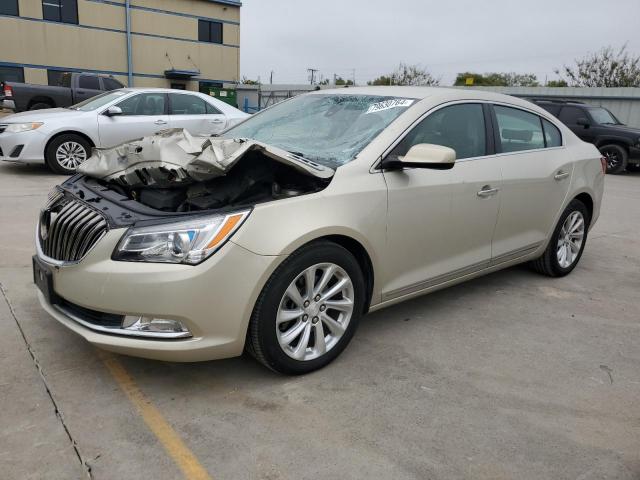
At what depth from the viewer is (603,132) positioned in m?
14.0

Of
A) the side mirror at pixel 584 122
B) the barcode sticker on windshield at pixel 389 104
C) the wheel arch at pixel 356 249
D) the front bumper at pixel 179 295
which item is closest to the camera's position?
the front bumper at pixel 179 295

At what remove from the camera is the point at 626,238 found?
6852mm

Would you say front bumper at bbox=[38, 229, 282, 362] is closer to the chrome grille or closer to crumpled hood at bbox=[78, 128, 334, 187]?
the chrome grille

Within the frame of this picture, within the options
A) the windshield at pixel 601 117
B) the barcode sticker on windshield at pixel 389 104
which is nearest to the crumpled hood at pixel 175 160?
the barcode sticker on windshield at pixel 389 104

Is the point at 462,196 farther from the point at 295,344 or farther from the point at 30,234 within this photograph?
the point at 30,234

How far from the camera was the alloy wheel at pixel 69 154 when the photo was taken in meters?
8.90

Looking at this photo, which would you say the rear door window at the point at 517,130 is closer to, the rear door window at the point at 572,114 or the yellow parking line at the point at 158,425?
the yellow parking line at the point at 158,425

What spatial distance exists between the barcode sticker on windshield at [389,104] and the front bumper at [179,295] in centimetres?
149

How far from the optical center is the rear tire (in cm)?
1395

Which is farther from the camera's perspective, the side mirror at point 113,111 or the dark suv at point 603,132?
the dark suv at point 603,132

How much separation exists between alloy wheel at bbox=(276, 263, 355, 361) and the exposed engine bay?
0.48 m

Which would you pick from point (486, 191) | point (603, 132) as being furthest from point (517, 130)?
point (603, 132)

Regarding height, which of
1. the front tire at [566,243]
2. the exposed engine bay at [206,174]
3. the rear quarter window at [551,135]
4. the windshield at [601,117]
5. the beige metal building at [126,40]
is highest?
the beige metal building at [126,40]

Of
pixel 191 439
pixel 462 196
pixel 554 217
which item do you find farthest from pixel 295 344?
pixel 554 217
